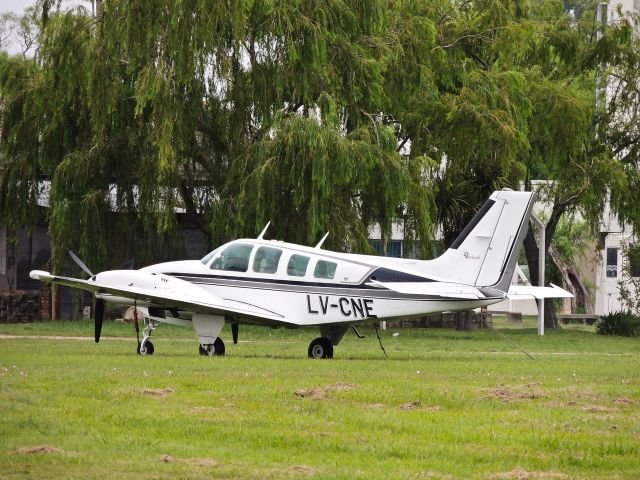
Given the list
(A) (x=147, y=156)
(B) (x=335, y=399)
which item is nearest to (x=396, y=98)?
(A) (x=147, y=156)

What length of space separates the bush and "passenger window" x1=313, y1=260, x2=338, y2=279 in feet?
74.1

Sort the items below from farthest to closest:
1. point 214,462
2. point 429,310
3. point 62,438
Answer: point 429,310
point 62,438
point 214,462

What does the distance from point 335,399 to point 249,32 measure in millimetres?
22749

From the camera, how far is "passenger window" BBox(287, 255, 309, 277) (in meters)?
24.5

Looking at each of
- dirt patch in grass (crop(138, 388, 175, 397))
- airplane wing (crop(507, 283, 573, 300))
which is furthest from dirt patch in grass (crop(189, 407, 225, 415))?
Result: airplane wing (crop(507, 283, 573, 300))

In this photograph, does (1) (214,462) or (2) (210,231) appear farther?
(2) (210,231)

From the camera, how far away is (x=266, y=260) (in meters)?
24.9

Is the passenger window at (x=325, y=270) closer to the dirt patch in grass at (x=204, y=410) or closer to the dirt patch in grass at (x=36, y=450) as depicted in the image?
the dirt patch in grass at (x=204, y=410)

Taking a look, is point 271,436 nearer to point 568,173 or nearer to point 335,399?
point 335,399

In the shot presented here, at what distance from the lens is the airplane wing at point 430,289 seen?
78.1 ft

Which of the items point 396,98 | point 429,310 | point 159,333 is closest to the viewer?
point 429,310

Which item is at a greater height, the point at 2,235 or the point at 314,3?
the point at 314,3

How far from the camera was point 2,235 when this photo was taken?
46.9m

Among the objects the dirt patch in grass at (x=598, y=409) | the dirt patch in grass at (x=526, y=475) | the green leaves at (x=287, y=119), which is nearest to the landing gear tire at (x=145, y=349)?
the green leaves at (x=287, y=119)
